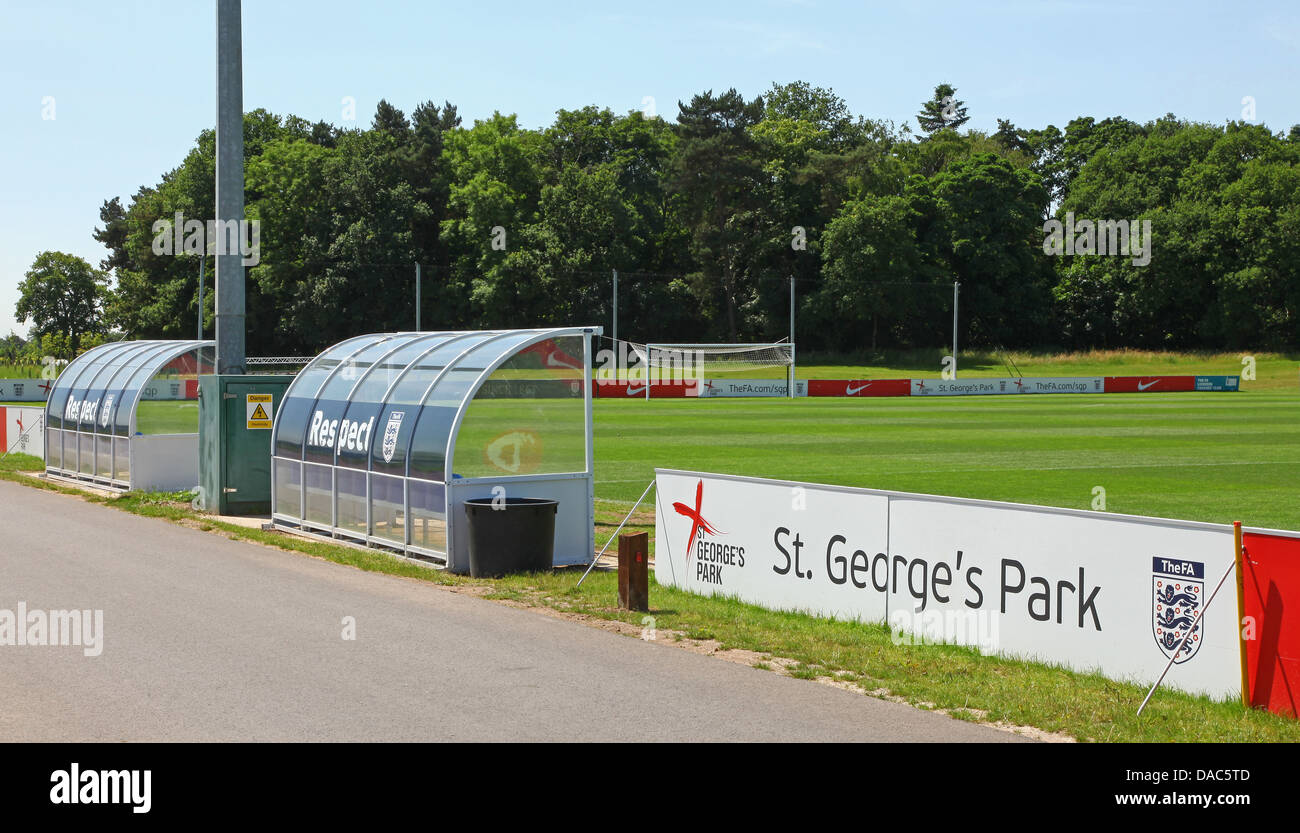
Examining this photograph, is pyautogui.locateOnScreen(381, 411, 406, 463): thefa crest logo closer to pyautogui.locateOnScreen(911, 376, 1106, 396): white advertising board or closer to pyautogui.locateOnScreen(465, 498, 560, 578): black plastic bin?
pyautogui.locateOnScreen(465, 498, 560, 578): black plastic bin

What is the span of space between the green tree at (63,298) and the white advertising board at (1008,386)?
7369 cm

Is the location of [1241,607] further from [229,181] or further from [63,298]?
[63,298]

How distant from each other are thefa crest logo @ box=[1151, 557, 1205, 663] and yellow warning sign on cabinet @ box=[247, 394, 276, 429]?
49.2 feet

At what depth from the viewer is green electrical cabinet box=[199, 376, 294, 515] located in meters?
19.9

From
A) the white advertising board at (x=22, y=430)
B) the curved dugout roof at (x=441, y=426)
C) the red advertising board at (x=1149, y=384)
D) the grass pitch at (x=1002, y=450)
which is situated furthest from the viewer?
the red advertising board at (x=1149, y=384)

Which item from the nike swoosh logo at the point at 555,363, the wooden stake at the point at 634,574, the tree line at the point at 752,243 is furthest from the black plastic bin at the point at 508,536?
the tree line at the point at 752,243

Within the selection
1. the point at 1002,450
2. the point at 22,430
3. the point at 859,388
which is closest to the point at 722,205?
the point at 859,388

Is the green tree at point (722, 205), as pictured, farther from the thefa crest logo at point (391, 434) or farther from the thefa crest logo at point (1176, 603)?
the thefa crest logo at point (1176, 603)

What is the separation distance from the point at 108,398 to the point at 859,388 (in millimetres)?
49152

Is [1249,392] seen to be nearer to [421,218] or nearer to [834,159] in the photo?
[834,159]

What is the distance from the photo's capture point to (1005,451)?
30453 millimetres

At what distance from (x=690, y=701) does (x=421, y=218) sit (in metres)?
88.5

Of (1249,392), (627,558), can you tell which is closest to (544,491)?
(627,558)

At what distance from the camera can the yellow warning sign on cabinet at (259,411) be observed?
19.9 meters
